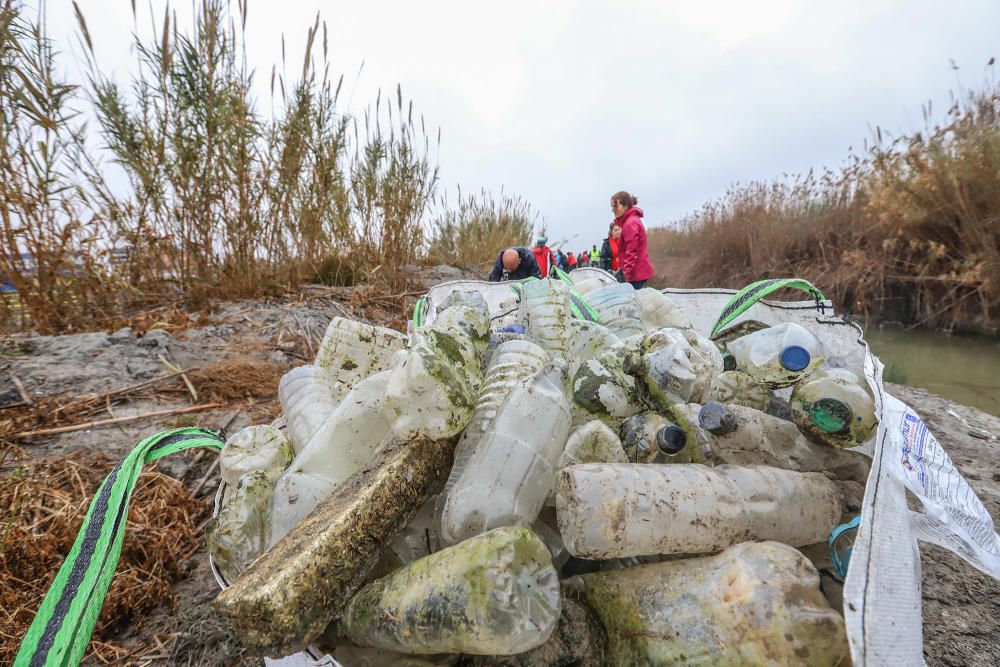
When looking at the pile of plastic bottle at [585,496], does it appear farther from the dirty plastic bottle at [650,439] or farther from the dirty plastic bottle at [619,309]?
the dirty plastic bottle at [619,309]

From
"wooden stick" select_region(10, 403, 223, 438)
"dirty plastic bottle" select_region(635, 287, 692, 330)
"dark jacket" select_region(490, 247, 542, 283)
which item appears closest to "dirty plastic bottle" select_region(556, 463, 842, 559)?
"dirty plastic bottle" select_region(635, 287, 692, 330)

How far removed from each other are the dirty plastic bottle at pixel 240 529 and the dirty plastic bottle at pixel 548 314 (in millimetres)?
819

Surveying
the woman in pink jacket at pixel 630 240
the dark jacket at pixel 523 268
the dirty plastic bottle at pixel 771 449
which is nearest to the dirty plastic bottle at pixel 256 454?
the dirty plastic bottle at pixel 771 449

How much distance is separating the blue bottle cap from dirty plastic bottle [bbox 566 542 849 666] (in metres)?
0.57

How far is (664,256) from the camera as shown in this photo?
13430 mm

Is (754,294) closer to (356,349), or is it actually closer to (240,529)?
(356,349)

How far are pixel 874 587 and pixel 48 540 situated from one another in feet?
6.03

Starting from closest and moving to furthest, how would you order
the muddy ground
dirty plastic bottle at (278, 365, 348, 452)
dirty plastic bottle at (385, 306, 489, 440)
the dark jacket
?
dirty plastic bottle at (385, 306, 489, 440), the muddy ground, dirty plastic bottle at (278, 365, 348, 452), the dark jacket

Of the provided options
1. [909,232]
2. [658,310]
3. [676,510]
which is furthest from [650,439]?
[909,232]

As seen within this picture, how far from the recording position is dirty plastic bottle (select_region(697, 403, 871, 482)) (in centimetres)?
94

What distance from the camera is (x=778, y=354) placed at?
1.17 meters

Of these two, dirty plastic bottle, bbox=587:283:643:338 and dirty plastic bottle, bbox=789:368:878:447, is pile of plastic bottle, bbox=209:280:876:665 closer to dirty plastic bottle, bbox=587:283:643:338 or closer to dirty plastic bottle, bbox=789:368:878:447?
dirty plastic bottle, bbox=789:368:878:447

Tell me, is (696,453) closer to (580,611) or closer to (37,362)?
(580,611)

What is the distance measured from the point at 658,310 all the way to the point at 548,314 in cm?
62
